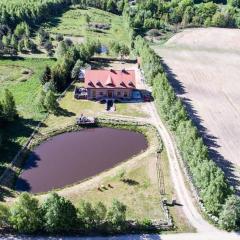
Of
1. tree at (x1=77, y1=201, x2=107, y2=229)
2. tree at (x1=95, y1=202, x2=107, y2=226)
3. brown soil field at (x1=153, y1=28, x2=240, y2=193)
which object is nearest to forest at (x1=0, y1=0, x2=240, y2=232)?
tree at (x1=77, y1=201, x2=107, y2=229)

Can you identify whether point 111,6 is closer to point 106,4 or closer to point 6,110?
point 106,4

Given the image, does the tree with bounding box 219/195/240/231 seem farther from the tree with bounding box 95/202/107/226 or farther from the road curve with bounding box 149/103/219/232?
the tree with bounding box 95/202/107/226

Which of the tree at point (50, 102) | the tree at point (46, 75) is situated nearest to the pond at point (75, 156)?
the tree at point (50, 102)

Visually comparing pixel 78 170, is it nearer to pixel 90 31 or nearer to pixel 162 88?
pixel 162 88

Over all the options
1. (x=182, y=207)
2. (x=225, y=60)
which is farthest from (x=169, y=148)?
(x=225, y=60)

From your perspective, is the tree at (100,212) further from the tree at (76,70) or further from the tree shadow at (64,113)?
the tree at (76,70)

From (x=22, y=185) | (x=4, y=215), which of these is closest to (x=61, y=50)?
(x=22, y=185)
